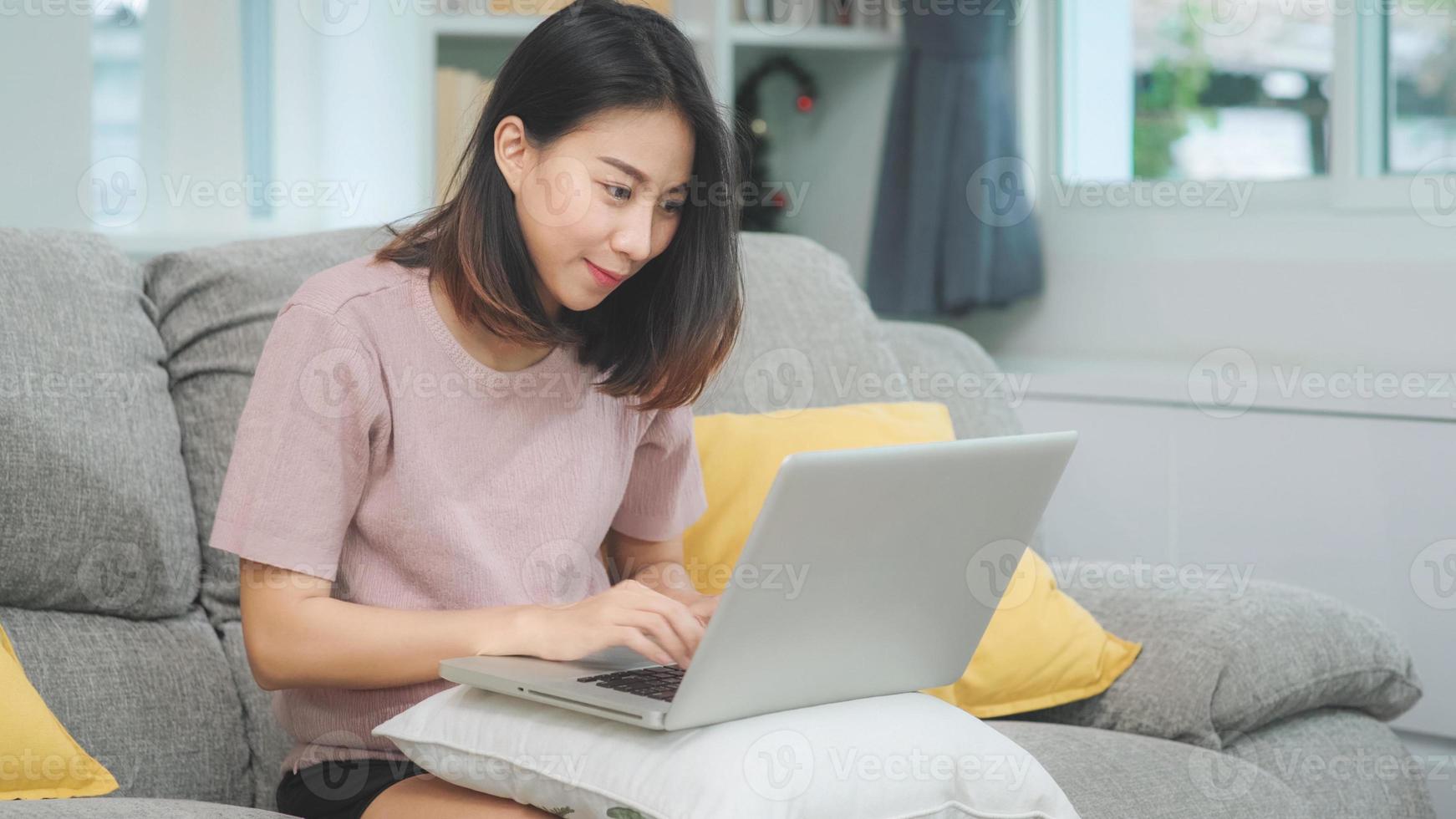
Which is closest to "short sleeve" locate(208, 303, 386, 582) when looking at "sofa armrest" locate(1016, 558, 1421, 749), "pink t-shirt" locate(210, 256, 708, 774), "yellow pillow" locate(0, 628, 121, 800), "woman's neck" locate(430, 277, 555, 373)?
"pink t-shirt" locate(210, 256, 708, 774)

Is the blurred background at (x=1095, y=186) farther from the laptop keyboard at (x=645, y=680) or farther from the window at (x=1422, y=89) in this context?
the laptop keyboard at (x=645, y=680)

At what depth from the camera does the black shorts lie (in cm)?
119

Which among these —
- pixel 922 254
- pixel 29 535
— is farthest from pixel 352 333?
pixel 922 254

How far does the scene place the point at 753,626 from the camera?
37.1 inches

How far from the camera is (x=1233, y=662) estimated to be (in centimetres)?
156

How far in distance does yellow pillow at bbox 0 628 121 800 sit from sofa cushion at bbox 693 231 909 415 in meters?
0.81

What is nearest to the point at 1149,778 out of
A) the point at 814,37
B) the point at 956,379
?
the point at 956,379

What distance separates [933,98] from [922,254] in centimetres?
31

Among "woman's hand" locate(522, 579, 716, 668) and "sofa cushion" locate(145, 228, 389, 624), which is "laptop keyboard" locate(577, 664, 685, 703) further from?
"sofa cushion" locate(145, 228, 389, 624)

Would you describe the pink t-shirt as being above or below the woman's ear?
below

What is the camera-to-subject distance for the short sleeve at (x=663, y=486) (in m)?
1.43

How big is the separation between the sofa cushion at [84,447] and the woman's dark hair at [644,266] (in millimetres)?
345

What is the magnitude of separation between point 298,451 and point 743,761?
44 cm

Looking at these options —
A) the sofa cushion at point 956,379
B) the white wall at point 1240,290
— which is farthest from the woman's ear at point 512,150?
the white wall at point 1240,290
